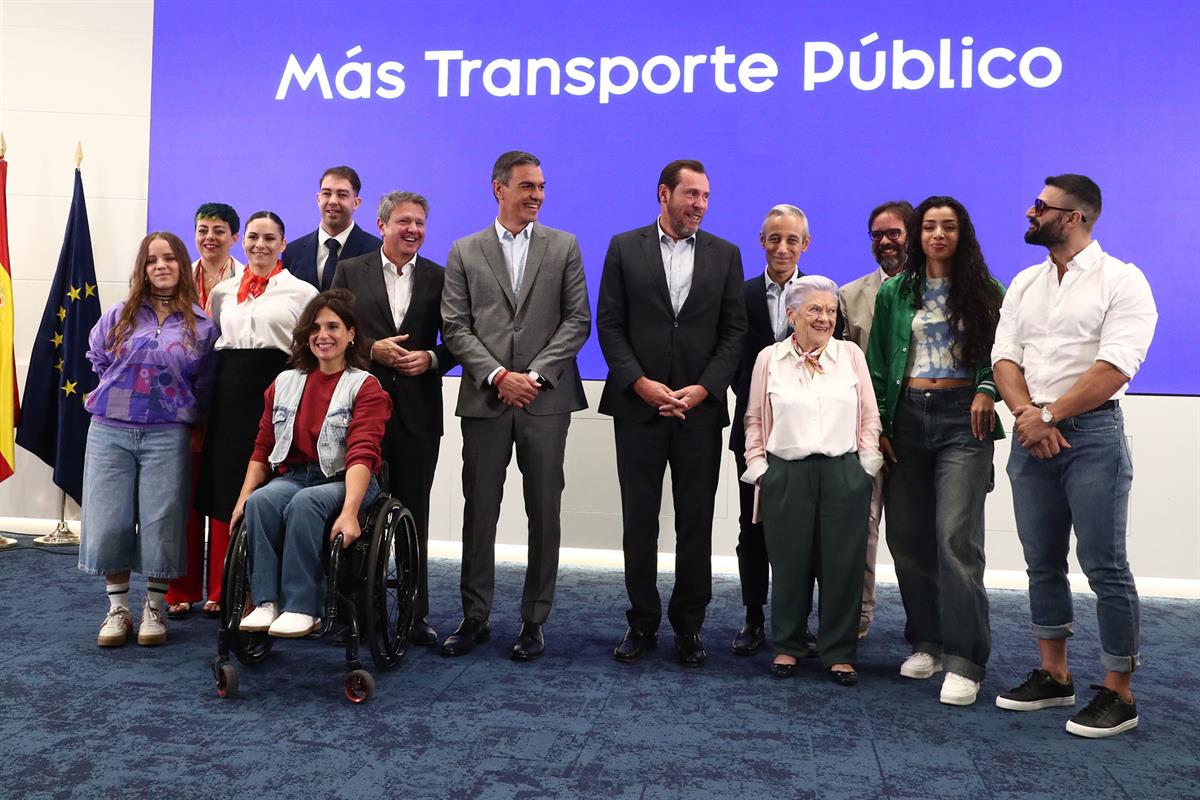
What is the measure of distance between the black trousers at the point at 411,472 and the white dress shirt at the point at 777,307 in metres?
1.26

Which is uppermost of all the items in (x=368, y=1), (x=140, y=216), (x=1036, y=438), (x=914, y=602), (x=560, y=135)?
(x=368, y=1)

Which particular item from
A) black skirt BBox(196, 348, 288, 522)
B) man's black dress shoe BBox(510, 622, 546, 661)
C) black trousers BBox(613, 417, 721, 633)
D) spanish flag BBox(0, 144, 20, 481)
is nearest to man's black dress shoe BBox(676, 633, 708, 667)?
black trousers BBox(613, 417, 721, 633)

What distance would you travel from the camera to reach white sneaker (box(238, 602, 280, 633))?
2842 mm

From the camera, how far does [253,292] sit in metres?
3.65

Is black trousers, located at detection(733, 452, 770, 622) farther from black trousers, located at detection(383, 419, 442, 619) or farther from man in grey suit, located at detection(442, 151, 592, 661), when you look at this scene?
black trousers, located at detection(383, 419, 442, 619)

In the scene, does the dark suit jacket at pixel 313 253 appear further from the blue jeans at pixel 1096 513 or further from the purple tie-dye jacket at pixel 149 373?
the blue jeans at pixel 1096 513

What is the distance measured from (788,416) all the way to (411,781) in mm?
1576

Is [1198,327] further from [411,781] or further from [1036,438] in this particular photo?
[411,781]

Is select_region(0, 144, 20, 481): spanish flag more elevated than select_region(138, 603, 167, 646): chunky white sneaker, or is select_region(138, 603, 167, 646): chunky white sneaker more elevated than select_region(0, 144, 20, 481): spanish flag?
select_region(0, 144, 20, 481): spanish flag

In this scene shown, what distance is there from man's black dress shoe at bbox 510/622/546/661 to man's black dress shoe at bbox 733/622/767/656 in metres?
0.66

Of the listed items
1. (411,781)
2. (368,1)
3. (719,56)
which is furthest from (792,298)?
(368,1)

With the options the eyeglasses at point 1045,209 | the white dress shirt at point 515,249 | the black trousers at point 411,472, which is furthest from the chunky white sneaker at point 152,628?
the eyeglasses at point 1045,209

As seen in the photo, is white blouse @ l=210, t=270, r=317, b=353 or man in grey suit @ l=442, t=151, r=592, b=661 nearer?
man in grey suit @ l=442, t=151, r=592, b=661

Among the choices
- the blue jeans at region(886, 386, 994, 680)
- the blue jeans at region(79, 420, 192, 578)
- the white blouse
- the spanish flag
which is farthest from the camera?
the spanish flag
